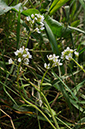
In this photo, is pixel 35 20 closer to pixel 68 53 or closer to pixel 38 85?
pixel 68 53

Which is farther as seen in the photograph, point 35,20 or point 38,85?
point 38,85

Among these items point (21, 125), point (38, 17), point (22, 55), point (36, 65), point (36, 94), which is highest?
point (38, 17)

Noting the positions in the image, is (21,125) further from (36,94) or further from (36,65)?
(36,65)

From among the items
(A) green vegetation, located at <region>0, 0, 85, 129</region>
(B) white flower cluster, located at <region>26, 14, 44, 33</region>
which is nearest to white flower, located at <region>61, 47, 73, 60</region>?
(A) green vegetation, located at <region>0, 0, 85, 129</region>

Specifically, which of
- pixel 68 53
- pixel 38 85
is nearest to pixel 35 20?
pixel 68 53

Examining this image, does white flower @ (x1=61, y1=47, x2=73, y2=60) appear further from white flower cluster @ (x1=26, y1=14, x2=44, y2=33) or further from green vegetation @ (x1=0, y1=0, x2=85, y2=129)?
white flower cluster @ (x1=26, y1=14, x2=44, y2=33)

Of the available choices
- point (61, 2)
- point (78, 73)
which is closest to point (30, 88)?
point (78, 73)

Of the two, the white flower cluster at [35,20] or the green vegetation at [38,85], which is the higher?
the white flower cluster at [35,20]

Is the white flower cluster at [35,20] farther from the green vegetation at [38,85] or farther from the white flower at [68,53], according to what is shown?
the white flower at [68,53]

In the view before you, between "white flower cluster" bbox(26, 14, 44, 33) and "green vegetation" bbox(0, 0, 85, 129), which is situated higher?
"white flower cluster" bbox(26, 14, 44, 33)

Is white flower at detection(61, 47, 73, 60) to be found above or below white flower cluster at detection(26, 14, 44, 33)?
below

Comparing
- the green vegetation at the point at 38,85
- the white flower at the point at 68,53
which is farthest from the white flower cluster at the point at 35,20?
the white flower at the point at 68,53
